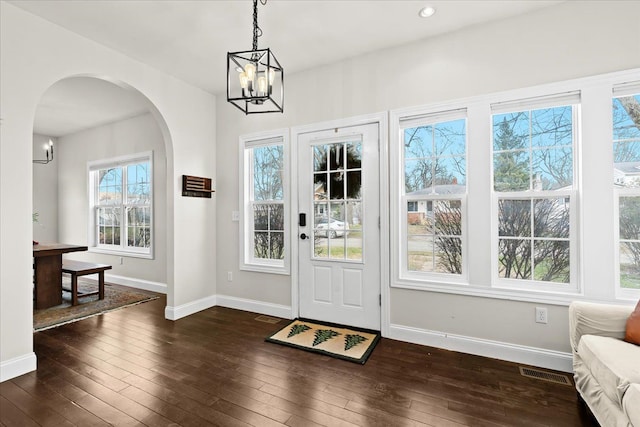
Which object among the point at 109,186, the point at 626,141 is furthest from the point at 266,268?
the point at 109,186

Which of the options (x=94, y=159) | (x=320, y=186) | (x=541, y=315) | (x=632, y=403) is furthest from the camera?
(x=94, y=159)

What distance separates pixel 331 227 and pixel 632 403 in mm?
2493

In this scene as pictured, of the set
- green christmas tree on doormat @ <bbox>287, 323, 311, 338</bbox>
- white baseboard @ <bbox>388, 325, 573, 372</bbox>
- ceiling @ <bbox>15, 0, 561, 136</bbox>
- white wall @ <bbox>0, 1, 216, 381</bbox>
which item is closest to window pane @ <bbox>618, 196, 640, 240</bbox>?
white baseboard @ <bbox>388, 325, 573, 372</bbox>

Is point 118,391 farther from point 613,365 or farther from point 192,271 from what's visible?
point 613,365

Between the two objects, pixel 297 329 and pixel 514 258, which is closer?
pixel 514 258

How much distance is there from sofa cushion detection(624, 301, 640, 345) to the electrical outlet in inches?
23.4

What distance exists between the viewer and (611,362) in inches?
61.3

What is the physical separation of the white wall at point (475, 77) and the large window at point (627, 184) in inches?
12.7

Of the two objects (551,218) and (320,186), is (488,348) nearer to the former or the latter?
(551,218)

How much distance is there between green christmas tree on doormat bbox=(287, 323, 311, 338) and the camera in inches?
120

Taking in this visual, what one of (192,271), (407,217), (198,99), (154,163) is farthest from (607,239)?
(154,163)

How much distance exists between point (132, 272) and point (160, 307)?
5.19 feet

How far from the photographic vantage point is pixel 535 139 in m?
2.51

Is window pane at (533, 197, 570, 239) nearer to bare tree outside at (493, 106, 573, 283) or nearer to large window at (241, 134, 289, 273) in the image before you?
bare tree outside at (493, 106, 573, 283)
